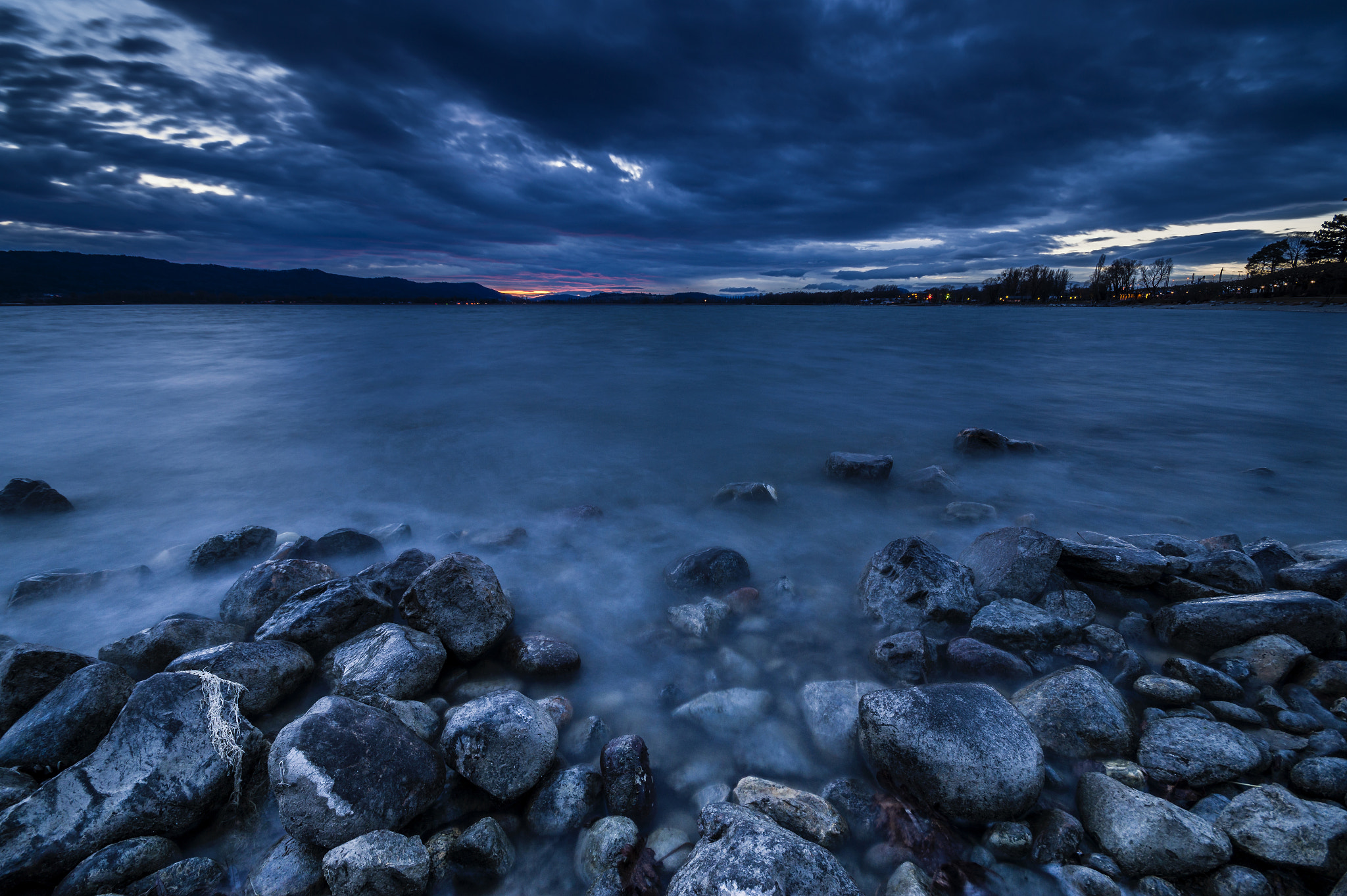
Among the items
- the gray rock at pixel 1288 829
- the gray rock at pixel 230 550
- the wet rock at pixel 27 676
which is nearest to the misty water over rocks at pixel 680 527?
the gray rock at pixel 230 550

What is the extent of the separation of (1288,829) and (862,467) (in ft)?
15.4

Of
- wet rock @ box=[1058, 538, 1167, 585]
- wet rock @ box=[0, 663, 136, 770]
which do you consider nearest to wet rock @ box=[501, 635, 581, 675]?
wet rock @ box=[0, 663, 136, 770]

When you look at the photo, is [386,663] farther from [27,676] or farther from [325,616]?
[27,676]

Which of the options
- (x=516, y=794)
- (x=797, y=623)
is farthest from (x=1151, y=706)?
(x=516, y=794)

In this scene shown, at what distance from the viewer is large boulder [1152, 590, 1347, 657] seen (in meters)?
3.13

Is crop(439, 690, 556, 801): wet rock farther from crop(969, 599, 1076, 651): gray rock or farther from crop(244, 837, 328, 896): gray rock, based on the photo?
crop(969, 599, 1076, 651): gray rock

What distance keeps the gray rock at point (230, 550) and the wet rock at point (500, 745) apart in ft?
10.7

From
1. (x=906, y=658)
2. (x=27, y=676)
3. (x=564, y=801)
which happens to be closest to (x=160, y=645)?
(x=27, y=676)

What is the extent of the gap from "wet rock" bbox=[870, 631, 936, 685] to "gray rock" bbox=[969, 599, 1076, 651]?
40 cm

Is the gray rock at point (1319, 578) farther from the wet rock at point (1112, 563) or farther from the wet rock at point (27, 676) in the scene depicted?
the wet rock at point (27, 676)

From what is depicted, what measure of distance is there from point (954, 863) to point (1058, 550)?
8.48 feet

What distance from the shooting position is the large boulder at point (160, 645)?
3096 millimetres

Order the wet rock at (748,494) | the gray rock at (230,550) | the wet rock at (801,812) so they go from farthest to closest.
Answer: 1. the wet rock at (748,494)
2. the gray rock at (230,550)
3. the wet rock at (801,812)

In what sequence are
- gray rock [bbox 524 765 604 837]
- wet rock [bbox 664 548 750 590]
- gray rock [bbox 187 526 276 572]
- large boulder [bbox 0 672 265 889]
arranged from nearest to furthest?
large boulder [bbox 0 672 265 889] < gray rock [bbox 524 765 604 837] < wet rock [bbox 664 548 750 590] < gray rock [bbox 187 526 276 572]
